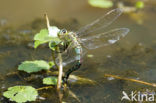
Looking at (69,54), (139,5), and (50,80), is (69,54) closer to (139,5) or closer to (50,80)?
(50,80)

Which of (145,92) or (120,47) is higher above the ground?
(120,47)

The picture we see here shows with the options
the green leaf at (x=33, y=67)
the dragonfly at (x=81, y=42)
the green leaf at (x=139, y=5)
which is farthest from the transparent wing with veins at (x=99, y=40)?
the green leaf at (x=139, y=5)

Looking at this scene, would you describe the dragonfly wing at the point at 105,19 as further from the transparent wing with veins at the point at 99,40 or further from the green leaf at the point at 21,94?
the green leaf at the point at 21,94

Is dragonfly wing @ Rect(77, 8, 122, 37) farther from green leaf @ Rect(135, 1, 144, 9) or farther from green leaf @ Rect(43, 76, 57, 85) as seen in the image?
green leaf @ Rect(135, 1, 144, 9)

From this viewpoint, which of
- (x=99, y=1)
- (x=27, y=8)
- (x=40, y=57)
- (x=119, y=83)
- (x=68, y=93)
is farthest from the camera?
(x=99, y=1)

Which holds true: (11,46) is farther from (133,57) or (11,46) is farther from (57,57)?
(133,57)

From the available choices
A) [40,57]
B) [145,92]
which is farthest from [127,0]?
[145,92]

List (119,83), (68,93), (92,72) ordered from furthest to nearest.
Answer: (92,72) < (119,83) < (68,93)
